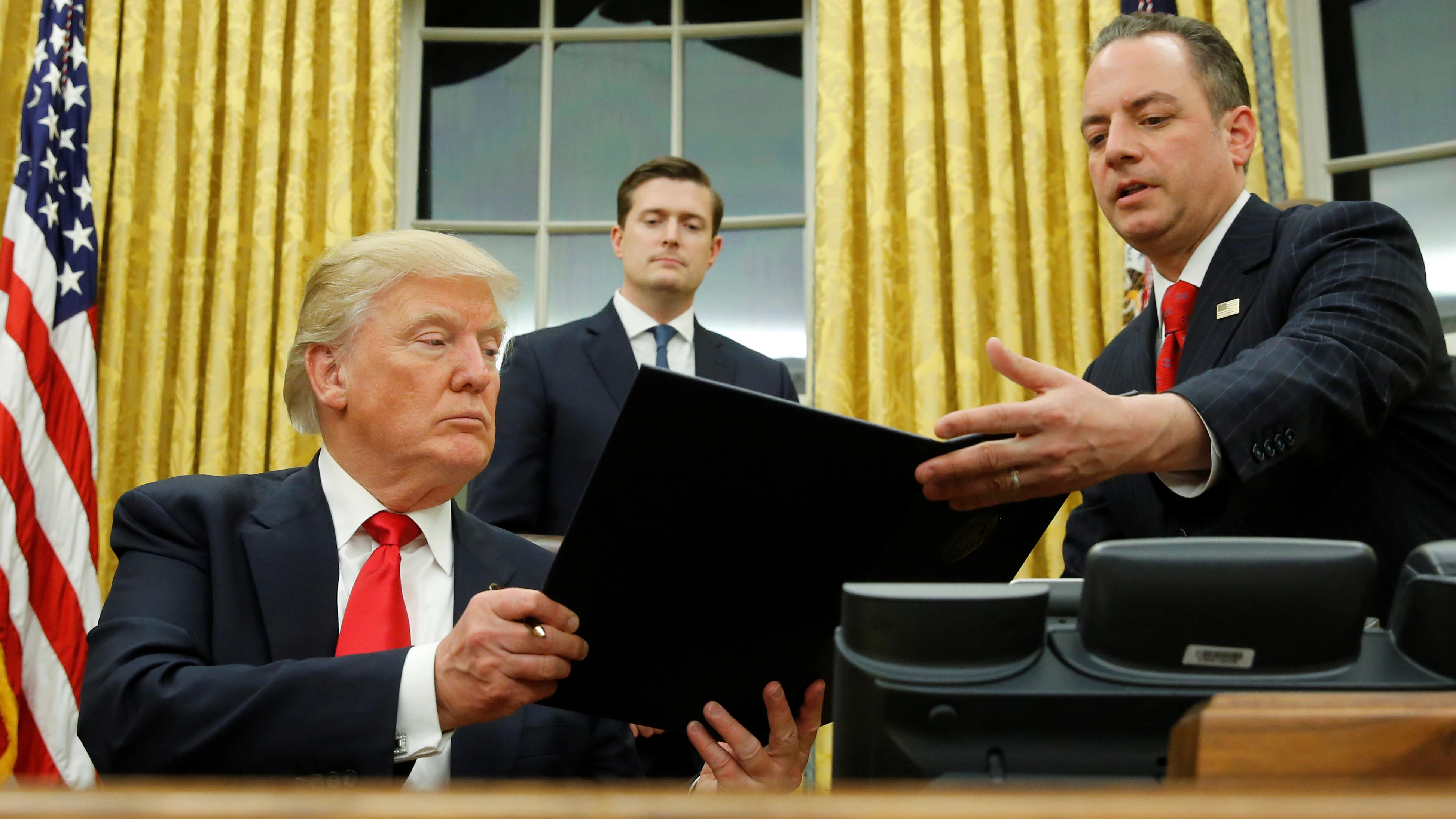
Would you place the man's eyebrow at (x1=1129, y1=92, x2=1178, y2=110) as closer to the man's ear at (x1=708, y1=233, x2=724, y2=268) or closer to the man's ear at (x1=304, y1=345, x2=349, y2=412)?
the man's ear at (x1=304, y1=345, x2=349, y2=412)

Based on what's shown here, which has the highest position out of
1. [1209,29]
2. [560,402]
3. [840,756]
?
[1209,29]

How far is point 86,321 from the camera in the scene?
144 inches

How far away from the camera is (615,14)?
4.51m

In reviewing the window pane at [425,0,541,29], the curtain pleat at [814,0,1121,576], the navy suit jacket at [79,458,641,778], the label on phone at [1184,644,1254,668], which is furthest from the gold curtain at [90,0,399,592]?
the label on phone at [1184,644,1254,668]

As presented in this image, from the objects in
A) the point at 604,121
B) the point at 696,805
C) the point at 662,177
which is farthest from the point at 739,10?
the point at 696,805

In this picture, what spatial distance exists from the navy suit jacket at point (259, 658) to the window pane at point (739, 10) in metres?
3.22

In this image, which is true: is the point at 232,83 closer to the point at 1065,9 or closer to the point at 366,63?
the point at 366,63

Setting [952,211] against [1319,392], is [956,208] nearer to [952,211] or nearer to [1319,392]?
[952,211]

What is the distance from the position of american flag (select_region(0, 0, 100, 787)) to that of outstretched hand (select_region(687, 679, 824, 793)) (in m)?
2.71

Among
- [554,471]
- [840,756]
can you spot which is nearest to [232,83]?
[554,471]

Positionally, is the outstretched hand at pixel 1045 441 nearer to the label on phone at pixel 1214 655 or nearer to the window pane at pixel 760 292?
A: the label on phone at pixel 1214 655

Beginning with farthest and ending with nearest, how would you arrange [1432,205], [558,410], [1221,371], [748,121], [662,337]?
[748,121] < [1432,205] < [662,337] < [558,410] < [1221,371]

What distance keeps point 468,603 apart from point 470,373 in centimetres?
36

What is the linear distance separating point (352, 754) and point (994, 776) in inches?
32.0
